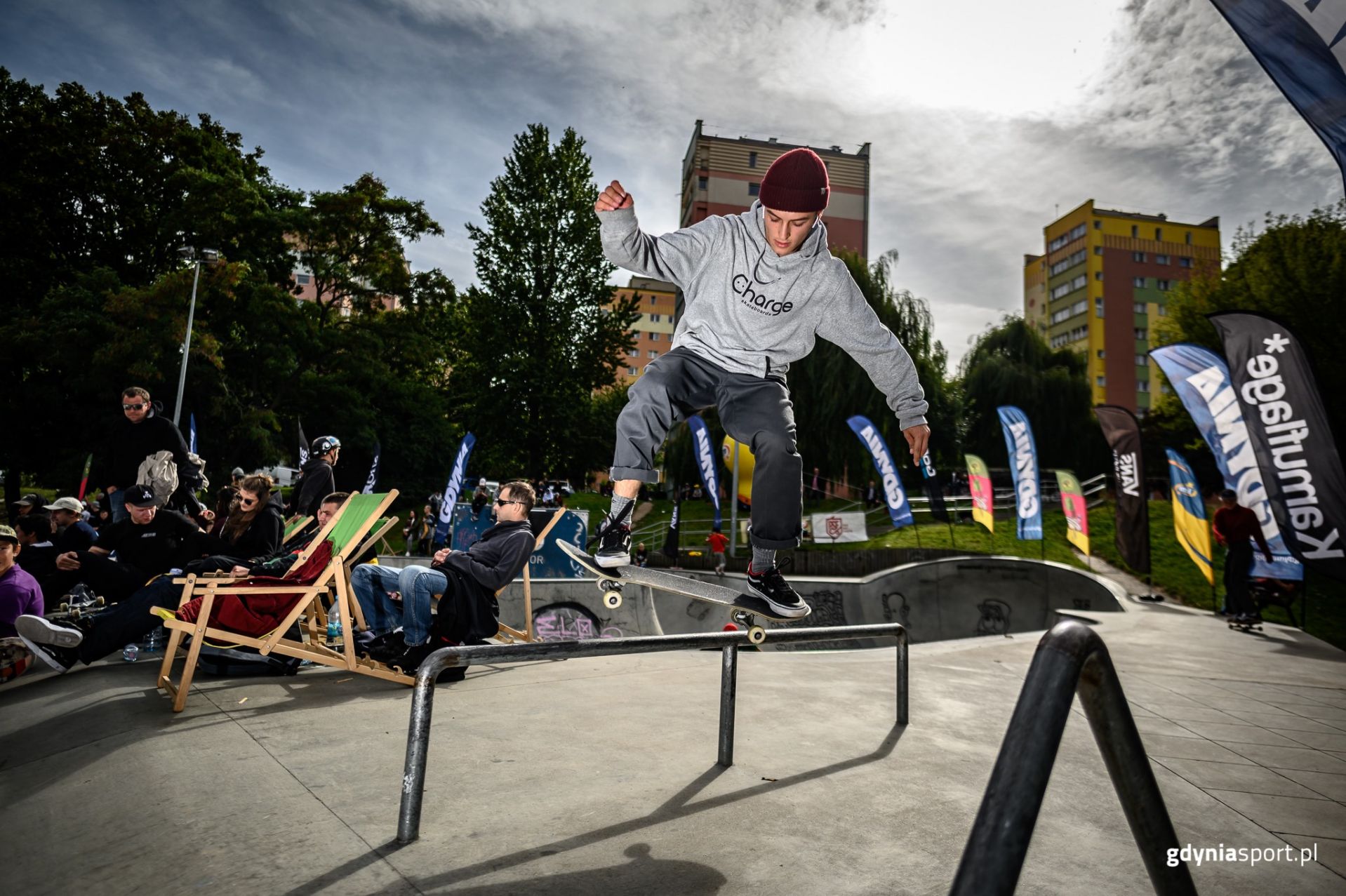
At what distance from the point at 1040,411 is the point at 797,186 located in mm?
37030

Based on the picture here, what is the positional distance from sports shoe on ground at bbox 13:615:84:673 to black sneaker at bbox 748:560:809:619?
15.7 feet

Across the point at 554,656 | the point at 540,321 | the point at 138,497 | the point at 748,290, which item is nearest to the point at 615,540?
the point at 554,656

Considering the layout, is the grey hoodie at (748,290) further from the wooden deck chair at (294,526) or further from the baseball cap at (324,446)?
the baseball cap at (324,446)

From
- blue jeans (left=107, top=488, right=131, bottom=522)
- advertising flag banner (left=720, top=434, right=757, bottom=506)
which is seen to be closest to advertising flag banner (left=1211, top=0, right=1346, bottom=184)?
blue jeans (left=107, top=488, right=131, bottom=522)

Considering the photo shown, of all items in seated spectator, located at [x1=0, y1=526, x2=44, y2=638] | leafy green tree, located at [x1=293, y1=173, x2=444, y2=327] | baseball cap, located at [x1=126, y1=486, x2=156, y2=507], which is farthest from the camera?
leafy green tree, located at [x1=293, y1=173, x2=444, y2=327]

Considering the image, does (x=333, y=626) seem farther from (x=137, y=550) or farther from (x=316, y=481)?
(x=137, y=550)

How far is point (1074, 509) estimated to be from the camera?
18.2 m

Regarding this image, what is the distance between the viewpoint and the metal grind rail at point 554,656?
262cm

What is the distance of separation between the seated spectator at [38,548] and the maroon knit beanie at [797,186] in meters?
6.94

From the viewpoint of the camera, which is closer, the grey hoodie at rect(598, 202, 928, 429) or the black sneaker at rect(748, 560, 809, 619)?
the grey hoodie at rect(598, 202, 928, 429)

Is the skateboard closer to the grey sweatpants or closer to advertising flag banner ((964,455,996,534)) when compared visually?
the grey sweatpants

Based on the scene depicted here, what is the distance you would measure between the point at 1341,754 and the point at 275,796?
6.18 m

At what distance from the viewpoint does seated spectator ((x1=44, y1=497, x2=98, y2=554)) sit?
271 inches

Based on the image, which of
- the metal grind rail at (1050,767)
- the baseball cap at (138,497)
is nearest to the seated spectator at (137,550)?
the baseball cap at (138,497)
